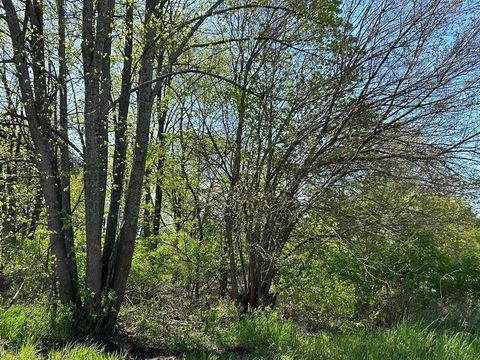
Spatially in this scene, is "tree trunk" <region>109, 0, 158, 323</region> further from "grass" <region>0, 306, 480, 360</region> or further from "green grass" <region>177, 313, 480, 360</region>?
"green grass" <region>177, 313, 480, 360</region>

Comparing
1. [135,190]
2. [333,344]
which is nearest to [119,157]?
[135,190]

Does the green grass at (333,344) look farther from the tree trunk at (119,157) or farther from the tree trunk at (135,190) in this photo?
the tree trunk at (119,157)

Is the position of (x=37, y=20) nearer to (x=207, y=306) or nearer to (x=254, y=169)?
(x=254, y=169)

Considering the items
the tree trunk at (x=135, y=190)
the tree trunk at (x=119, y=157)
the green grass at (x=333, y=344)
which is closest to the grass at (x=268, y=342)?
the green grass at (x=333, y=344)

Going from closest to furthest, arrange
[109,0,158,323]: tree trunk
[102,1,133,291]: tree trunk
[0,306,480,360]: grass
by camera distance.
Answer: [0,306,480,360]: grass → [109,0,158,323]: tree trunk → [102,1,133,291]: tree trunk

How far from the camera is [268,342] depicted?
6172 mm

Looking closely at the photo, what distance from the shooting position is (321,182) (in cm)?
832

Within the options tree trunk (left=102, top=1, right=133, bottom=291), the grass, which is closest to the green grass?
the grass

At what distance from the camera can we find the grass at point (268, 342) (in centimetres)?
500

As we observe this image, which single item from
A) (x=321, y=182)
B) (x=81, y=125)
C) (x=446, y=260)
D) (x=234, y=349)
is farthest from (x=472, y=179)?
(x=81, y=125)

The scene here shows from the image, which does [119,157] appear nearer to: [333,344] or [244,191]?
[244,191]

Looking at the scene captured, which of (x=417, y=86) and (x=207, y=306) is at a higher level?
(x=417, y=86)

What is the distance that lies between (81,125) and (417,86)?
18.0 ft

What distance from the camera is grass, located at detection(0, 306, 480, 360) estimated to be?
5.00 m
